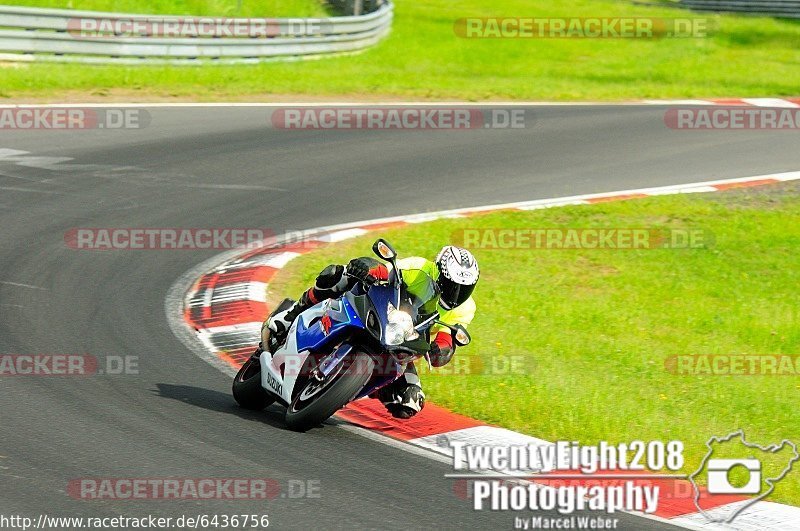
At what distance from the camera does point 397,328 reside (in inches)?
258

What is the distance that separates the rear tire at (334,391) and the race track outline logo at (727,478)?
81.4 inches

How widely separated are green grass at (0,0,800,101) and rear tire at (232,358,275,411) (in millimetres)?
10720

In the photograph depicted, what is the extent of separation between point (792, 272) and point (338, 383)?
6.90 m

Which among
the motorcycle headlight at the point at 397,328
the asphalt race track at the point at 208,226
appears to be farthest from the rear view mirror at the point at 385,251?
the asphalt race track at the point at 208,226

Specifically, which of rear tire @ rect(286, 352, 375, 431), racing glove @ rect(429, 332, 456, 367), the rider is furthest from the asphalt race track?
racing glove @ rect(429, 332, 456, 367)

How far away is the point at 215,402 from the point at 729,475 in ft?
11.0

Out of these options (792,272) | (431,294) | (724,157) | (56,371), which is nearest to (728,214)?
(792,272)

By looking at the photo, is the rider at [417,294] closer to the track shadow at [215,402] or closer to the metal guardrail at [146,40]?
the track shadow at [215,402]

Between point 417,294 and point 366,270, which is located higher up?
point 366,270

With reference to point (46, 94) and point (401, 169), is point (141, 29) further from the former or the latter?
point (401, 169)

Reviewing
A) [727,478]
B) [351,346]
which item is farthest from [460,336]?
[727,478]

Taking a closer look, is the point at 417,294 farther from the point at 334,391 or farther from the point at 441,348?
the point at 334,391

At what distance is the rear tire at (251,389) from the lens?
7.41 meters

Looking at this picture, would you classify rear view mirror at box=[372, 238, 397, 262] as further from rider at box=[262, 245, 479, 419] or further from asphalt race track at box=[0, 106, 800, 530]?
asphalt race track at box=[0, 106, 800, 530]
